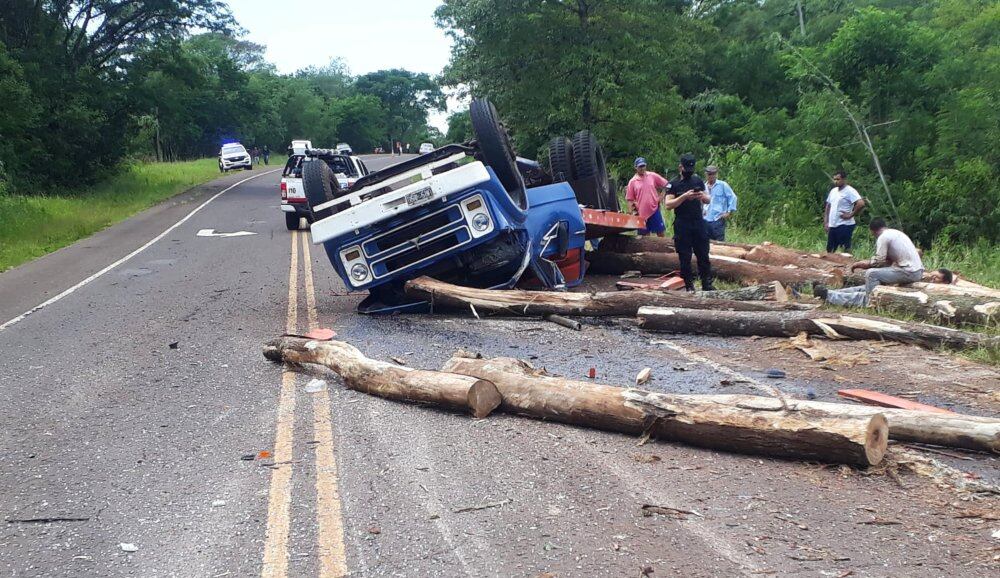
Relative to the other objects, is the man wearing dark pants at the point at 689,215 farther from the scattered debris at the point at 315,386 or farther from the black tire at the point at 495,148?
the scattered debris at the point at 315,386

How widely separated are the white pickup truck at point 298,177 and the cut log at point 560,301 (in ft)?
33.9

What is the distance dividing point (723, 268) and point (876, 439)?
665 centimetres

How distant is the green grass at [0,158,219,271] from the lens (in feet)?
64.4

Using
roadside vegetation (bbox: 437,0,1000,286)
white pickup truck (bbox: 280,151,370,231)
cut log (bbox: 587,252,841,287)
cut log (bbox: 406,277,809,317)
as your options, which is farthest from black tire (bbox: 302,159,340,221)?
roadside vegetation (bbox: 437,0,1000,286)

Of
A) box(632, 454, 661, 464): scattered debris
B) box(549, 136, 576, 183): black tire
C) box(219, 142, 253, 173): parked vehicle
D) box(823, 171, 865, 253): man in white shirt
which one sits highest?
box(219, 142, 253, 173): parked vehicle

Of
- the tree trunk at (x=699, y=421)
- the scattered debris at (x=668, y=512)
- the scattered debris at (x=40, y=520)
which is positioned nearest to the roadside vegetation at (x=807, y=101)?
the tree trunk at (x=699, y=421)

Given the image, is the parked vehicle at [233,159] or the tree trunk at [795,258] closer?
the tree trunk at [795,258]

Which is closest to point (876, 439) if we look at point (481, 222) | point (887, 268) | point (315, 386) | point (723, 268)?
point (315, 386)

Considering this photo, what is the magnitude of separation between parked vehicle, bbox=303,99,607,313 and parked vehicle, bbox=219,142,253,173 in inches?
1786

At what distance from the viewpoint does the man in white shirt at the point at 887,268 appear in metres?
9.02

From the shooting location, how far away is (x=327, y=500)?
4.61 metres

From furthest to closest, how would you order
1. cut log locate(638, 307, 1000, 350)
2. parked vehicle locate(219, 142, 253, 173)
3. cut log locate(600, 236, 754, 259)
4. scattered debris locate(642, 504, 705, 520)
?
parked vehicle locate(219, 142, 253, 173) < cut log locate(600, 236, 754, 259) < cut log locate(638, 307, 1000, 350) < scattered debris locate(642, 504, 705, 520)

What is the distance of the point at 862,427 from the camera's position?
4.70m

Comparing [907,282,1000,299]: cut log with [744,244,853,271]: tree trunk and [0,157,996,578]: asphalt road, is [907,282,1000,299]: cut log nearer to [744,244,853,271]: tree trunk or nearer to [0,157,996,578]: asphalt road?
[744,244,853,271]: tree trunk
